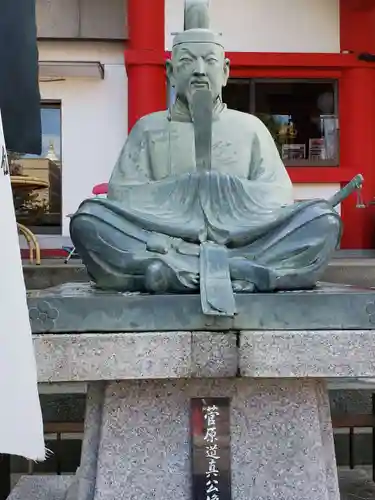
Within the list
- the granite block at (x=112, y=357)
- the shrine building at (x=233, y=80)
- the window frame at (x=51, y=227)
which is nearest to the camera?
the granite block at (x=112, y=357)

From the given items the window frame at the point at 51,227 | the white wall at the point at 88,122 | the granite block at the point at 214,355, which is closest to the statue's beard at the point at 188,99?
the granite block at the point at 214,355

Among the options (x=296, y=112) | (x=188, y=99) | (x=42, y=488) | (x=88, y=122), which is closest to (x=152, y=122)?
(x=188, y=99)

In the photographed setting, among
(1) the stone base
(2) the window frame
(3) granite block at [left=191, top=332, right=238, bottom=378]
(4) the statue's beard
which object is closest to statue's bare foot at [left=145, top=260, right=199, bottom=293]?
(1) the stone base

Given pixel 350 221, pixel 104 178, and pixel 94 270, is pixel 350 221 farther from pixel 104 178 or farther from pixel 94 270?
pixel 94 270

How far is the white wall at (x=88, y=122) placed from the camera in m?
7.86

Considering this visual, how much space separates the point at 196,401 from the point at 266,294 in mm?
412

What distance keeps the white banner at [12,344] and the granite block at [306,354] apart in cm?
83

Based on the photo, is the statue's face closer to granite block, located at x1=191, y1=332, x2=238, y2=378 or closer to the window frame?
granite block, located at x1=191, y1=332, x2=238, y2=378

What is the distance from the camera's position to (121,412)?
2.36m

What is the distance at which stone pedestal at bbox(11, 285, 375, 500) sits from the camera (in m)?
2.20

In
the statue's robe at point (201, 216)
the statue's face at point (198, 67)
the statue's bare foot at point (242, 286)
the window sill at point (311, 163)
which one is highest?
the window sill at point (311, 163)

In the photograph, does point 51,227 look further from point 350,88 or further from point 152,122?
point 152,122

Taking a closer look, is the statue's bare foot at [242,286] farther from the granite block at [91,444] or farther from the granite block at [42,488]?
the granite block at [42,488]

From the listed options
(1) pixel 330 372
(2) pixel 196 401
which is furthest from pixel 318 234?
(2) pixel 196 401
